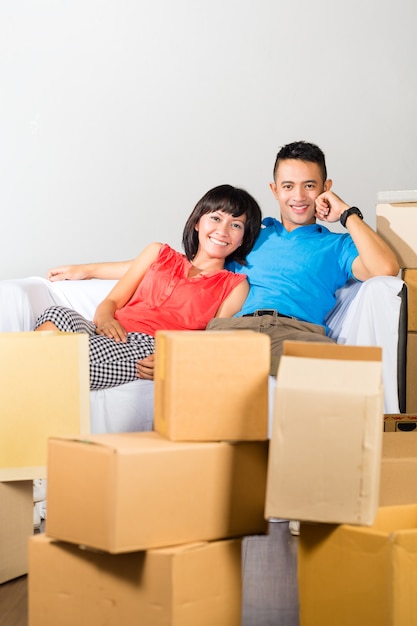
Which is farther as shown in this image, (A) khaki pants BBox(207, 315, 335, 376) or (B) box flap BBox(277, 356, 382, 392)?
(A) khaki pants BBox(207, 315, 335, 376)

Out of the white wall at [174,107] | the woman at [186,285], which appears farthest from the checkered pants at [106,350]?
the white wall at [174,107]

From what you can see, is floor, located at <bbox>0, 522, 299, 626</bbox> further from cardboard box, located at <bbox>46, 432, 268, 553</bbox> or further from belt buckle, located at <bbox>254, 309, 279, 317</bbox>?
belt buckle, located at <bbox>254, 309, 279, 317</bbox>

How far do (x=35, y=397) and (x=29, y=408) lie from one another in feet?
0.09

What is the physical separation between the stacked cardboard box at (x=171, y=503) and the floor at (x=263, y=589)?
18 cm

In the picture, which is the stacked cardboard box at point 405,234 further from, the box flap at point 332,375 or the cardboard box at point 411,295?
the box flap at point 332,375

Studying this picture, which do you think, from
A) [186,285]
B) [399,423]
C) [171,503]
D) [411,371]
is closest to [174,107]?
[186,285]

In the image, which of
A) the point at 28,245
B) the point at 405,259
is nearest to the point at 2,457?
the point at 405,259

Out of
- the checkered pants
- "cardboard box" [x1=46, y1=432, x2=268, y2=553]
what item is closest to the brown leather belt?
the checkered pants

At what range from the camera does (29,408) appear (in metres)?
1.94

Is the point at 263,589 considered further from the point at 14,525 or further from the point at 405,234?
the point at 405,234

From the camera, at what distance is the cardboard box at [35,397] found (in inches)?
75.8

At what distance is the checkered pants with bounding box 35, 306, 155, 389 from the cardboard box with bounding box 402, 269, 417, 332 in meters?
0.79

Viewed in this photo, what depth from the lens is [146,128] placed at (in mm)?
3799

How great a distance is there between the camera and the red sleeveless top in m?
2.68
